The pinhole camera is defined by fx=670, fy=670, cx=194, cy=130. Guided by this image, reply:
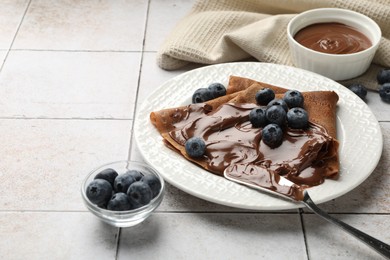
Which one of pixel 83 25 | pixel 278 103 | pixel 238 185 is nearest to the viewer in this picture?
pixel 238 185

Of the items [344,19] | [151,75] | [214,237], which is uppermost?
[344,19]

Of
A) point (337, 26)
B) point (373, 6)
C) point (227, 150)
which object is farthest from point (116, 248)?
point (373, 6)

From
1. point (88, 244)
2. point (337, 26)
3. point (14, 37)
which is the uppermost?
point (337, 26)

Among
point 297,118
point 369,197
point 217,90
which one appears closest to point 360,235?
point 369,197

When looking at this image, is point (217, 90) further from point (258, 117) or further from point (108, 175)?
point (108, 175)

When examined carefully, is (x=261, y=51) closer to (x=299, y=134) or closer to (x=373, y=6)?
(x=373, y=6)

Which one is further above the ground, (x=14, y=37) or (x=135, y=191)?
(x=135, y=191)
